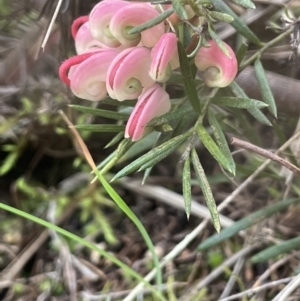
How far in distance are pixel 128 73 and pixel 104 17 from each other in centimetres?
5

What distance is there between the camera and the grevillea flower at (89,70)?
0.38m

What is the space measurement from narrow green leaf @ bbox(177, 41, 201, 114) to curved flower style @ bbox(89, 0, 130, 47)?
0.20 ft

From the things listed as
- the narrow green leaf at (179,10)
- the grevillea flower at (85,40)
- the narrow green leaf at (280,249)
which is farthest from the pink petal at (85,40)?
the narrow green leaf at (280,249)

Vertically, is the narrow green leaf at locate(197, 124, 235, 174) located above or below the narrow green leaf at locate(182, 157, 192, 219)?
above

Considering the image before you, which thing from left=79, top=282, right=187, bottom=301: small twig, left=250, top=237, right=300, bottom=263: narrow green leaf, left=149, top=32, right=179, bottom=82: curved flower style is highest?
left=149, top=32, right=179, bottom=82: curved flower style

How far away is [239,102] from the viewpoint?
0.39 meters

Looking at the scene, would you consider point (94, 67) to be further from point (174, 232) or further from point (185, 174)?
point (174, 232)

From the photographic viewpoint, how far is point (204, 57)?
0.37m

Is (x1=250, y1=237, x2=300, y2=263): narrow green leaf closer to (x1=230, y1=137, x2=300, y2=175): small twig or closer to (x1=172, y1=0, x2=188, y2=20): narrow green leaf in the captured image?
(x1=230, y1=137, x2=300, y2=175): small twig

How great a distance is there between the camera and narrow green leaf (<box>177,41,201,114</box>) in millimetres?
357

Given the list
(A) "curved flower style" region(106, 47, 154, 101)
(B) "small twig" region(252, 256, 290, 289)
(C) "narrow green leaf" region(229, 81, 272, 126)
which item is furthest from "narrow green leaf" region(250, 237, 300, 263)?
(A) "curved flower style" region(106, 47, 154, 101)

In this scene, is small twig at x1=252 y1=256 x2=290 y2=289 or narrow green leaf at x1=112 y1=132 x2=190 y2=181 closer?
narrow green leaf at x1=112 y1=132 x2=190 y2=181

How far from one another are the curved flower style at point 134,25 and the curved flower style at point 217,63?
4 centimetres

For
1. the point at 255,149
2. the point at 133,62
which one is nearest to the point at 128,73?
the point at 133,62
